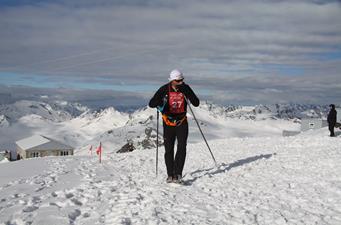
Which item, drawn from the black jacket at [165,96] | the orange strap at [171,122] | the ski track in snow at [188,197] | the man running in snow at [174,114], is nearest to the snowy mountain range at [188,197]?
the ski track in snow at [188,197]

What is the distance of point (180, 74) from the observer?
10547mm

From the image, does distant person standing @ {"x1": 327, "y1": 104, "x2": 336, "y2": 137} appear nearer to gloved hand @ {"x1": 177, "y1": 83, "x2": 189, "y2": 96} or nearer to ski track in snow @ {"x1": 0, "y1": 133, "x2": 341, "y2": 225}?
ski track in snow @ {"x1": 0, "y1": 133, "x2": 341, "y2": 225}

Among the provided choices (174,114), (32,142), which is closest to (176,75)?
(174,114)

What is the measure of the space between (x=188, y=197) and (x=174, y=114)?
8.01ft

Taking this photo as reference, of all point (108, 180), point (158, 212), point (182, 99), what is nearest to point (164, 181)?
point (108, 180)

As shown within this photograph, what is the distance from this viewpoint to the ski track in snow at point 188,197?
741 centimetres

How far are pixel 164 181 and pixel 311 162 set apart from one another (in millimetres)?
5749

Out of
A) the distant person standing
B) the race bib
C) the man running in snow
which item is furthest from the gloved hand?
the distant person standing

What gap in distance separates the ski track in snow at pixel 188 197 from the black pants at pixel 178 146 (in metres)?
0.44

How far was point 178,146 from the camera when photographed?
10961 millimetres

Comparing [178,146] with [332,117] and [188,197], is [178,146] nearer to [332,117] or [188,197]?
[188,197]

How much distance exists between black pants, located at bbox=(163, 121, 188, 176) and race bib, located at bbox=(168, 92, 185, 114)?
1.20ft

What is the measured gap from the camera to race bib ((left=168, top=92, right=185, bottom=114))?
10.8m

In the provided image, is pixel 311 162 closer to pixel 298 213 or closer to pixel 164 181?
pixel 164 181
